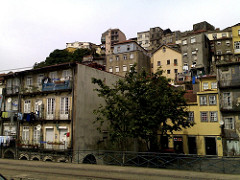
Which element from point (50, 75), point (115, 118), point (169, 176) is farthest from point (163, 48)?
point (169, 176)

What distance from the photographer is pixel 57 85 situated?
26.9 meters

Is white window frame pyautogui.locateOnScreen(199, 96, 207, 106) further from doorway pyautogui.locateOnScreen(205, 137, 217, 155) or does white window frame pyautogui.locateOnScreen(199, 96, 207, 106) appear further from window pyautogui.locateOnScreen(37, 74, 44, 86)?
window pyautogui.locateOnScreen(37, 74, 44, 86)

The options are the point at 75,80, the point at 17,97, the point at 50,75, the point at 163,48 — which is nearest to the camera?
the point at 75,80

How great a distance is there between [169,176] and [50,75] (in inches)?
780

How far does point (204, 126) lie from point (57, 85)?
2136 centimetres

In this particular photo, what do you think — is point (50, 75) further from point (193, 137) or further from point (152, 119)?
point (193, 137)

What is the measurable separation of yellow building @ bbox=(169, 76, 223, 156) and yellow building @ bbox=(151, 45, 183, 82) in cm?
2502

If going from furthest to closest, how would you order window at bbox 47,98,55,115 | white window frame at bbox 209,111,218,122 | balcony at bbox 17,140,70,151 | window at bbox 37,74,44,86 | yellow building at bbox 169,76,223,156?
1. white window frame at bbox 209,111,218,122
2. yellow building at bbox 169,76,223,156
3. window at bbox 37,74,44,86
4. window at bbox 47,98,55,115
5. balcony at bbox 17,140,70,151

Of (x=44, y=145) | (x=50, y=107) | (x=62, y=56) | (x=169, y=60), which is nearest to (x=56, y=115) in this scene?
(x=50, y=107)

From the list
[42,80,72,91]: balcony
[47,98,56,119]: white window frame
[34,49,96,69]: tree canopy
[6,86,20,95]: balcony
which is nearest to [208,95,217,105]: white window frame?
[42,80,72,91]: balcony

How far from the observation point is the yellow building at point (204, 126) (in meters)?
31.5

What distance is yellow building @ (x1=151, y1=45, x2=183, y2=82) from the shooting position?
194ft

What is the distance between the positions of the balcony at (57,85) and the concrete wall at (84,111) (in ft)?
3.50

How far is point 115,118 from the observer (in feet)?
70.9
